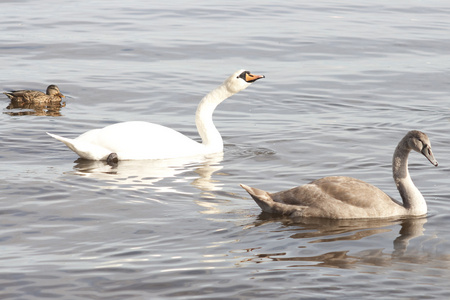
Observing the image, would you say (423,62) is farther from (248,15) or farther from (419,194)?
(419,194)

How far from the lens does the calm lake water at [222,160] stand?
27.6ft

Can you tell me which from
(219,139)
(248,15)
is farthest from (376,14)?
(219,139)

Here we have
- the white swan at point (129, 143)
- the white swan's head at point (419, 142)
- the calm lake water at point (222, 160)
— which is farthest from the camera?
the white swan at point (129, 143)

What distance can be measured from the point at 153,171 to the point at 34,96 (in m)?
6.37

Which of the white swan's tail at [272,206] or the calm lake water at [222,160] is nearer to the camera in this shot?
the calm lake water at [222,160]

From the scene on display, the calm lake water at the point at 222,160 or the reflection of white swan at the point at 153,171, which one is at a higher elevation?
the calm lake water at the point at 222,160

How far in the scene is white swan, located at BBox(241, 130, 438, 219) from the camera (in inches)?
414

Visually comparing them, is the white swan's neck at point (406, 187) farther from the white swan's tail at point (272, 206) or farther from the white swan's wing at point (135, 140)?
the white swan's wing at point (135, 140)

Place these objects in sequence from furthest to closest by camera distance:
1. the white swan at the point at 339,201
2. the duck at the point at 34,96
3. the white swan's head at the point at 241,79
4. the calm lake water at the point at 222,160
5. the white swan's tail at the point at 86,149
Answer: the duck at the point at 34,96 → the white swan's head at the point at 241,79 → the white swan's tail at the point at 86,149 → the white swan at the point at 339,201 → the calm lake water at the point at 222,160

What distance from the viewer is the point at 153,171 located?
12984mm

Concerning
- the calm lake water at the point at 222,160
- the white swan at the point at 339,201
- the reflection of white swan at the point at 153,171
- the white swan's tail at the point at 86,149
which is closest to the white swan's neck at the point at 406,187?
the white swan at the point at 339,201

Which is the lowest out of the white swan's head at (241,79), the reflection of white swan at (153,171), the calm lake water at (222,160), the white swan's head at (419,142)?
the reflection of white swan at (153,171)

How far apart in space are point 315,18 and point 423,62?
8558 millimetres

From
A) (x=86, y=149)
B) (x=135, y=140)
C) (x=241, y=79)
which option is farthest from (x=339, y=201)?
(x=241, y=79)
